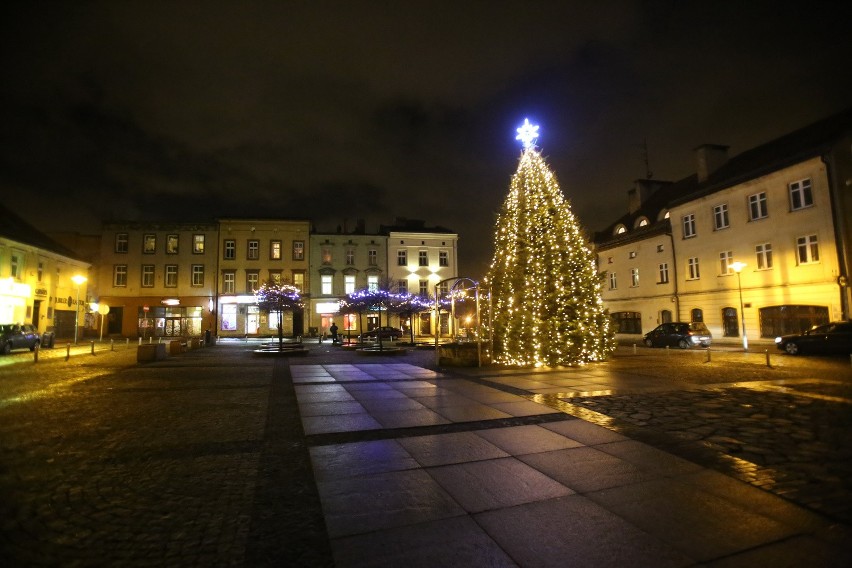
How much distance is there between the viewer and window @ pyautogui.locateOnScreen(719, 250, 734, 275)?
96.5ft

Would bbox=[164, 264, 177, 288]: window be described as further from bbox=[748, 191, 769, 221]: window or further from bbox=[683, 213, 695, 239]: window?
bbox=[748, 191, 769, 221]: window

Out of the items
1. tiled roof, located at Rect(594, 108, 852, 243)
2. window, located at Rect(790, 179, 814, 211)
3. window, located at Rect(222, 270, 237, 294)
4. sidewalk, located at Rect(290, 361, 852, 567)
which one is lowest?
sidewalk, located at Rect(290, 361, 852, 567)

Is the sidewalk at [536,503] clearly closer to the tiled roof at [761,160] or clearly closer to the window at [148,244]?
the tiled roof at [761,160]

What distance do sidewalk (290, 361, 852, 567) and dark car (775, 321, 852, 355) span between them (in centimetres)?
1869

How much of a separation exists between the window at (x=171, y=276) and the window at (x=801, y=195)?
5070cm

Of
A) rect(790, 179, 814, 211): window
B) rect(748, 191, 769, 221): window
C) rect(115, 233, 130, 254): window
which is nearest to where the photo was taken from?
rect(790, 179, 814, 211): window

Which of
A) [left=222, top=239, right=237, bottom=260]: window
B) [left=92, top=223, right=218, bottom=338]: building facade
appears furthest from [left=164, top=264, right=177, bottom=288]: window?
[left=222, top=239, right=237, bottom=260]: window

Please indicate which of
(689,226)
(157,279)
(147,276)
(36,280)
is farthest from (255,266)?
(689,226)

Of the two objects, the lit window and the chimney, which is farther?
the lit window

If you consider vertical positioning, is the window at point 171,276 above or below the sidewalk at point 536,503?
above

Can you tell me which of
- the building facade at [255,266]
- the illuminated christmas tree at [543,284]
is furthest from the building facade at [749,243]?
the building facade at [255,266]

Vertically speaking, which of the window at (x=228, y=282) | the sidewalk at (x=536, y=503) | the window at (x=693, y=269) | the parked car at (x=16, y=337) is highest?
the window at (x=228, y=282)

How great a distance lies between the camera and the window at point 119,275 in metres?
44.4

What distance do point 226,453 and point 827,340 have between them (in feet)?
77.4
